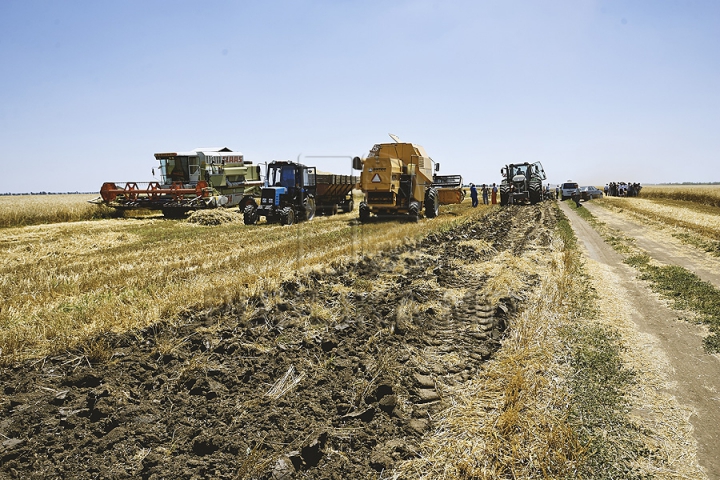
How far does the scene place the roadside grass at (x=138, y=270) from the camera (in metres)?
5.51

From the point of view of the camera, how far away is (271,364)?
4660 millimetres

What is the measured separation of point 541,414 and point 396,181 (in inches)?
607

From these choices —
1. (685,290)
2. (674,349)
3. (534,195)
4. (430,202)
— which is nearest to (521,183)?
(534,195)

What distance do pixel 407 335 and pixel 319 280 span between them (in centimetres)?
290

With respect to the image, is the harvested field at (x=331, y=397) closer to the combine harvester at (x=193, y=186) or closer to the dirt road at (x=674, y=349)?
the dirt road at (x=674, y=349)

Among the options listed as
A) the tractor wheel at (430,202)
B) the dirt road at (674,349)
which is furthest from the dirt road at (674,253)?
the tractor wheel at (430,202)

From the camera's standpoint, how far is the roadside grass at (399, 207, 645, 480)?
315cm

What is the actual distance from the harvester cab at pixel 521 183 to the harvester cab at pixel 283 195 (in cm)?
1834

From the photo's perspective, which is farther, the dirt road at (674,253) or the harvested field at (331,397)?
the dirt road at (674,253)

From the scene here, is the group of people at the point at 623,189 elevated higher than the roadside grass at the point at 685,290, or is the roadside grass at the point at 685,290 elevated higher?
the group of people at the point at 623,189

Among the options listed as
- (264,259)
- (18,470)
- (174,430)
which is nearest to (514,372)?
(174,430)

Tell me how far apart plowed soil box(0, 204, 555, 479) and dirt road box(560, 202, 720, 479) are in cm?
169

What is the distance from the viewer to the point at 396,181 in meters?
18.6

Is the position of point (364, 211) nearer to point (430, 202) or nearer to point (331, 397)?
point (430, 202)
